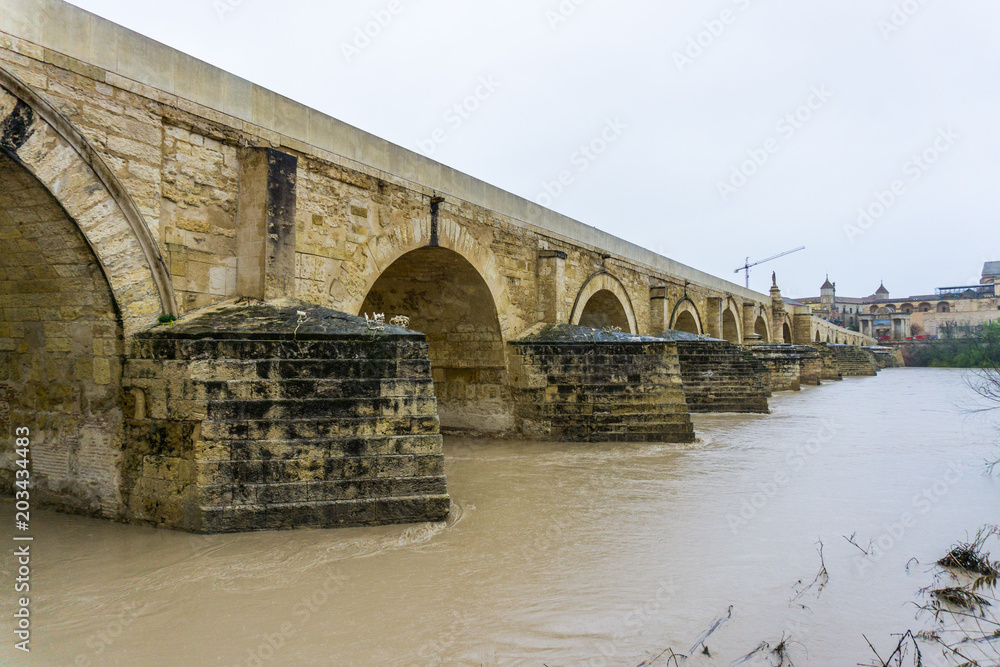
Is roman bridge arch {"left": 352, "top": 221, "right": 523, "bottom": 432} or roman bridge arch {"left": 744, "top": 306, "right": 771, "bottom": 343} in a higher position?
roman bridge arch {"left": 744, "top": 306, "right": 771, "bottom": 343}

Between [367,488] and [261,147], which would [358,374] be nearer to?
[367,488]

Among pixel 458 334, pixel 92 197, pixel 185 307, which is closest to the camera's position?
pixel 92 197

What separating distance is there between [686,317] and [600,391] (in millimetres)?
10074

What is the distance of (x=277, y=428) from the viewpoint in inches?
167

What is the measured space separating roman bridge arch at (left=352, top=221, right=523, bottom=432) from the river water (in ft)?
9.40

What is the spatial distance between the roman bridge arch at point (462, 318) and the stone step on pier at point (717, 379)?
5.61 metres

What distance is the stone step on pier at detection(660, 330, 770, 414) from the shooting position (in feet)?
42.5

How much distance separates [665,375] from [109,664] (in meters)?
7.39

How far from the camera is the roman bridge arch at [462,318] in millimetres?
8180

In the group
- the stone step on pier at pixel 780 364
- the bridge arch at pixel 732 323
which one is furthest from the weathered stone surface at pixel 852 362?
the stone step on pier at pixel 780 364

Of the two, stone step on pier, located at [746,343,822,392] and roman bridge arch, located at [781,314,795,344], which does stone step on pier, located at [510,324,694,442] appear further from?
roman bridge arch, located at [781,314,795,344]

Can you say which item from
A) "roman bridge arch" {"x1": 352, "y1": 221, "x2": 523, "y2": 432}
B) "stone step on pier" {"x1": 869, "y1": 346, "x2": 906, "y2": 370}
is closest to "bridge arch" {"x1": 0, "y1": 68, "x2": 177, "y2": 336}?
"roman bridge arch" {"x1": 352, "y1": 221, "x2": 523, "y2": 432}

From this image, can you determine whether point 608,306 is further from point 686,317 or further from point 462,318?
point 686,317

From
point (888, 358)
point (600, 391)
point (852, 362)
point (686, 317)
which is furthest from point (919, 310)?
point (600, 391)
